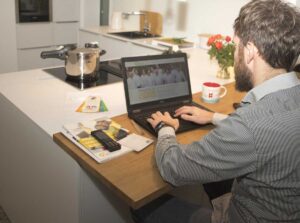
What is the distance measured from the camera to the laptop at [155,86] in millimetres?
1435

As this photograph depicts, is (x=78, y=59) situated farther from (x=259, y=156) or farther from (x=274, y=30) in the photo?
(x=259, y=156)

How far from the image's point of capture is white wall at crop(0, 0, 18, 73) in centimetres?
360

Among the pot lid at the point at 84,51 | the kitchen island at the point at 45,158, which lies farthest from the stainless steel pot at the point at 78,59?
the kitchen island at the point at 45,158

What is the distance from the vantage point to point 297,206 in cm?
94

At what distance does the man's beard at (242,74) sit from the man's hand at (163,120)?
0.31 metres

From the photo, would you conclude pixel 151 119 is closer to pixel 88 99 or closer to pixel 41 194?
pixel 88 99

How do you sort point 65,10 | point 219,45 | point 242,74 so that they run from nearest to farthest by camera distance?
point 242,74 < point 219,45 < point 65,10

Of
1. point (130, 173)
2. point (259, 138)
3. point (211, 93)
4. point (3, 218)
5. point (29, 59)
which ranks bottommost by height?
point (3, 218)

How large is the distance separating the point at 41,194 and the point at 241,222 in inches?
37.2

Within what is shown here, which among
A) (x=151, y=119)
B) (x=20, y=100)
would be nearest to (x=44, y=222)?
(x=20, y=100)

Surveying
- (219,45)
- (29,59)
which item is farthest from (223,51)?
(29,59)

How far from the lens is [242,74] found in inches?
44.4

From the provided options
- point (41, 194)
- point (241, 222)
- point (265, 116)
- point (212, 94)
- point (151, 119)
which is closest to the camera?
point (265, 116)

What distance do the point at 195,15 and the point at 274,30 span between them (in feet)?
8.60
